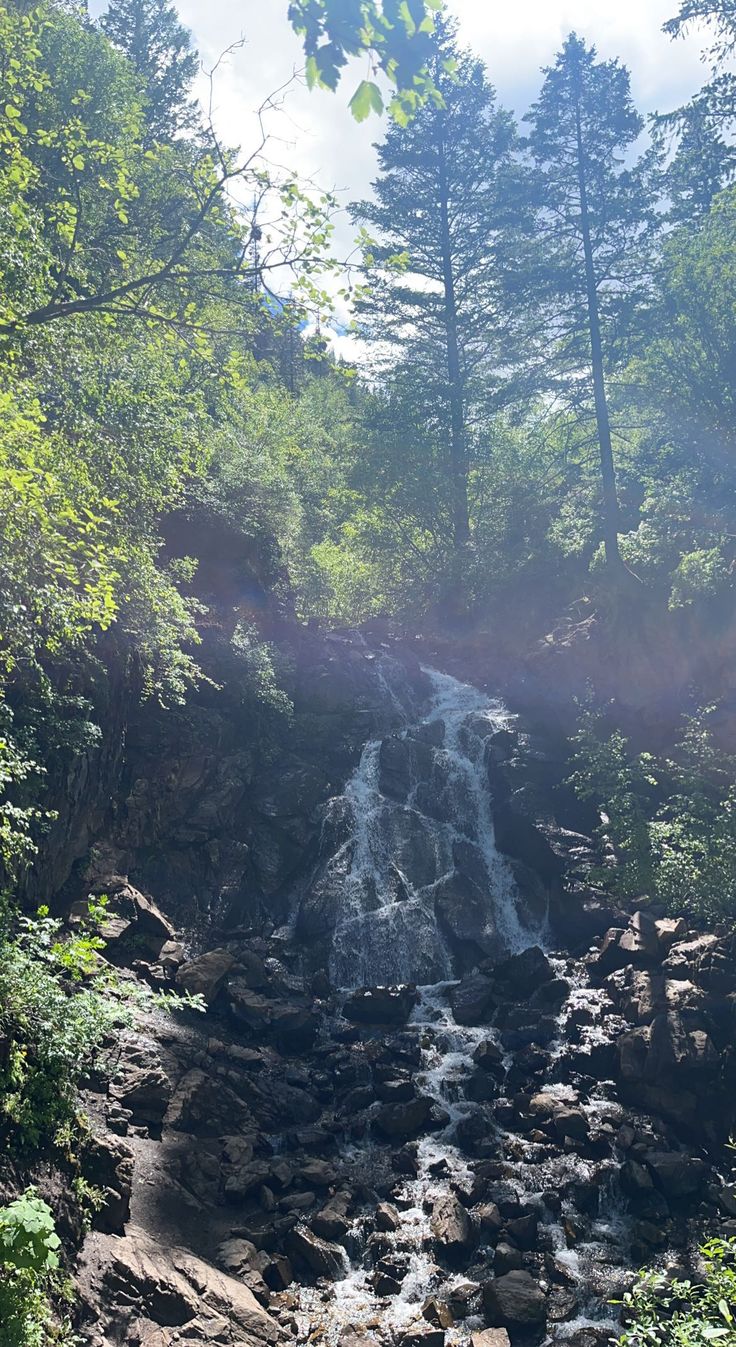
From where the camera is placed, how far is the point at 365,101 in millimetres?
4508

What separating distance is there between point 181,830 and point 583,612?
15.5m

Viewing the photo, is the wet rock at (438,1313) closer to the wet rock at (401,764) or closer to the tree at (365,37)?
the tree at (365,37)

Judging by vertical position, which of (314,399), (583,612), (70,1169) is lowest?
(70,1169)

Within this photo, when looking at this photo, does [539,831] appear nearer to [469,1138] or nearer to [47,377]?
[469,1138]

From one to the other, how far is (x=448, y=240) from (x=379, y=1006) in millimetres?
29158

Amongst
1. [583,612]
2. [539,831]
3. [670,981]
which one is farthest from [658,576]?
[670,981]

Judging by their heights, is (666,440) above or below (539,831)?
above

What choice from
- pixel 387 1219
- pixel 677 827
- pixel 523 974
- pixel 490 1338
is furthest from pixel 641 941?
pixel 490 1338

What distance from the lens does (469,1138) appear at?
496 inches

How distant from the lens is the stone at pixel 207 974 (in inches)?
595

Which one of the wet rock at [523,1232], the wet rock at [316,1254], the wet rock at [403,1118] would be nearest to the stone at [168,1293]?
the wet rock at [316,1254]

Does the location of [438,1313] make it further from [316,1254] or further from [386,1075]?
[386,1075]

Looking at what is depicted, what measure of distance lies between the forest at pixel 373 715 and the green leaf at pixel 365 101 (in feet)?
0.09

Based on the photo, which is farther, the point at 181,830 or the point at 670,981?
the point at 181,830
